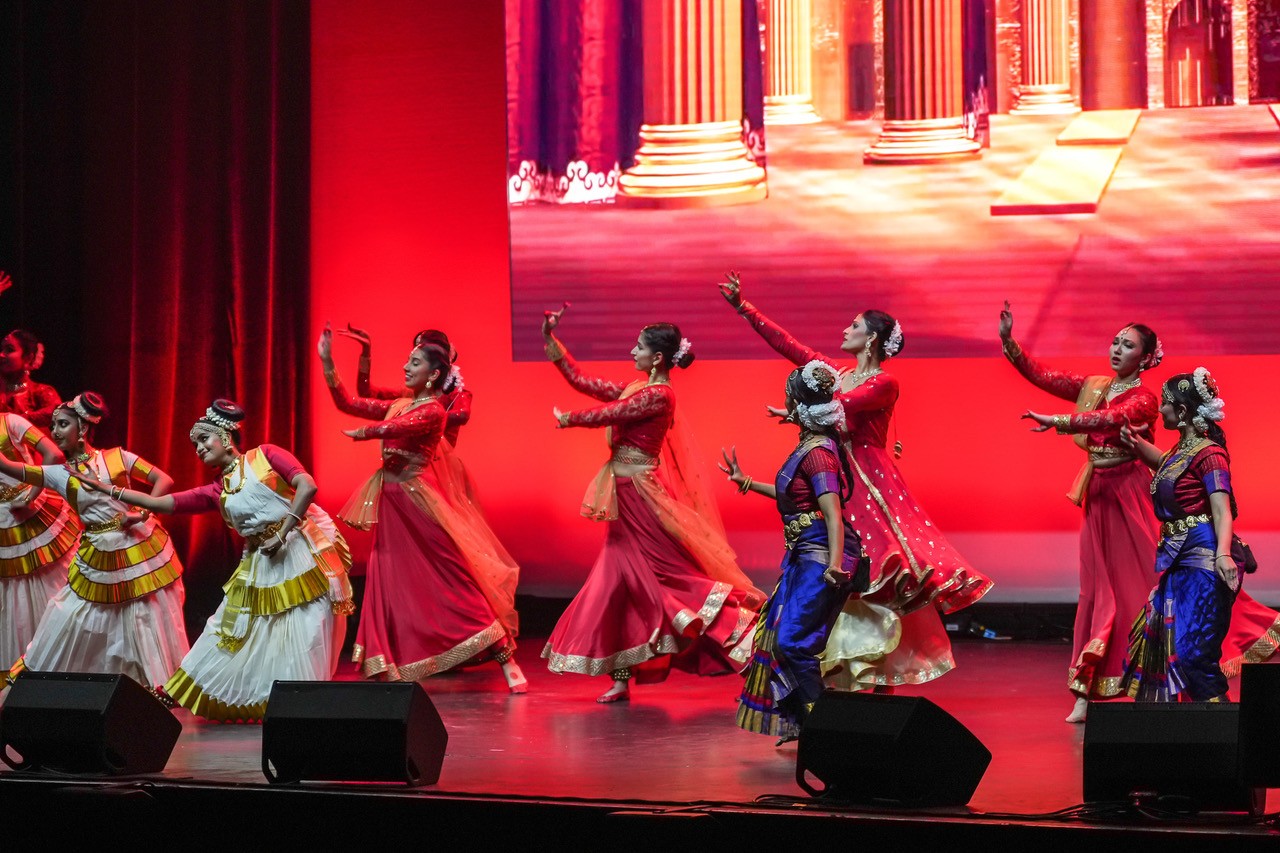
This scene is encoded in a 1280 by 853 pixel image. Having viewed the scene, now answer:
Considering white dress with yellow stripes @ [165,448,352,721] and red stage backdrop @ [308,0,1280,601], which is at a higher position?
red stage backdrop @ [308,0,1280,601]

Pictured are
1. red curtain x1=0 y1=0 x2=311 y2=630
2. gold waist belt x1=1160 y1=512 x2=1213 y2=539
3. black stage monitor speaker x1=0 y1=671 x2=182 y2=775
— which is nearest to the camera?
black stage monitor speaker x1=0 y1=671 x2=182 y2=775

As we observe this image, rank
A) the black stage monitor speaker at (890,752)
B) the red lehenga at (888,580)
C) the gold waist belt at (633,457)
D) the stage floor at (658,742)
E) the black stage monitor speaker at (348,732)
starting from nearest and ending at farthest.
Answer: the black stage monitor speaker at (890,752) < the black stage monitor speaker at (348,732) < the stage floor at (658,742) < the red lehenga at (888,580) < the gold waist belt at (633,457)

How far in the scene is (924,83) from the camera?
24.8 ft

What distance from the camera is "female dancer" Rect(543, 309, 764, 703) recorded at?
6176 millimetres

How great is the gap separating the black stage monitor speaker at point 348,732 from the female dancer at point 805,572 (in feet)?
3.72

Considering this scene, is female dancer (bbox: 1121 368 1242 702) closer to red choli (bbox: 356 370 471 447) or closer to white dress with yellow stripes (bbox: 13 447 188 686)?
red choli (bbox: 356 370 471 447)

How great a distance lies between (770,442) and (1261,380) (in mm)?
2200

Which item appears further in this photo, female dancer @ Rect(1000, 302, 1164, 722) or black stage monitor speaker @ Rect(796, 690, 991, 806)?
female dancer @ Rect(1000, 302, 1164, 722)

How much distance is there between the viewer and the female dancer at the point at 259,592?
5703 millimetres

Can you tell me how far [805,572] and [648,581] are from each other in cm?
143

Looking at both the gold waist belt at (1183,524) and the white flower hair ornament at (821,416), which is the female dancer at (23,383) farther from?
the gold waist belt at (1183,524)

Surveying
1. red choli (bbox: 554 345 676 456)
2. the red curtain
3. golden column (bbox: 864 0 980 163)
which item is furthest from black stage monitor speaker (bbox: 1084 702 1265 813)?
the red curtain

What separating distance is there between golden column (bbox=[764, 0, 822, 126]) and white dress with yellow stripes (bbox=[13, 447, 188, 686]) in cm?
343

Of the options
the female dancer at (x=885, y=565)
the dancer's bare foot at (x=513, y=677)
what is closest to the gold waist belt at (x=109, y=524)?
the dancer's bare foot at (x=513, y=677)
